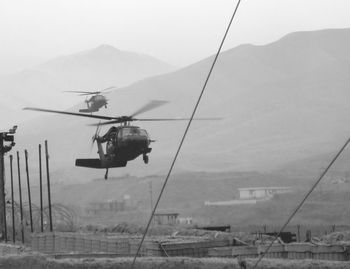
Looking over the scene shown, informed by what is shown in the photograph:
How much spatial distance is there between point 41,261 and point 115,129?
2269 centimetres

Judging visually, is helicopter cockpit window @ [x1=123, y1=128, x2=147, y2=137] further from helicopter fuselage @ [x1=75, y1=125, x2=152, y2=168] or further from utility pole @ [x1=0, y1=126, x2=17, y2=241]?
utility pole @ [x1=0, y1=126, x2=17, y2=241]

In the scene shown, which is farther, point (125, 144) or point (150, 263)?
point (125, 144)

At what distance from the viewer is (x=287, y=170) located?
189 metres

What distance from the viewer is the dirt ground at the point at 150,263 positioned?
74.3 feet

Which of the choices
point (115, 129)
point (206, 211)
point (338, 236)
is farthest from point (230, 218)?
point (338, 236)

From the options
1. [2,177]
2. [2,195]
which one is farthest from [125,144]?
[2,195]

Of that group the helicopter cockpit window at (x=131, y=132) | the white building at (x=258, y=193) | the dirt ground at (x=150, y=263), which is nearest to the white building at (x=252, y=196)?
the white building at (x=258, y=193)

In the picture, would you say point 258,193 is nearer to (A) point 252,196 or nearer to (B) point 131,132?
(A) point 252,196

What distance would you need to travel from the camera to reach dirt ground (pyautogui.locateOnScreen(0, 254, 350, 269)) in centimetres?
2266

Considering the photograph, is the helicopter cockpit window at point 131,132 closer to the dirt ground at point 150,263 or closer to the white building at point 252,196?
the dirt ground at point 150,263

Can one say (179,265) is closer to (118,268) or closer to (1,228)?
(118,268)

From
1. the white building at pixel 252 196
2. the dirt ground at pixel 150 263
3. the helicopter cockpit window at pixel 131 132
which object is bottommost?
the dirt ground at pixel 150 263

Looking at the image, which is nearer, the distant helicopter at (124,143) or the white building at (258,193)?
the distant helicopter at (124,143)

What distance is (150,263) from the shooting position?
24.5 meters
